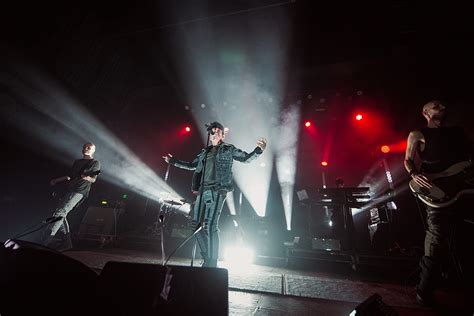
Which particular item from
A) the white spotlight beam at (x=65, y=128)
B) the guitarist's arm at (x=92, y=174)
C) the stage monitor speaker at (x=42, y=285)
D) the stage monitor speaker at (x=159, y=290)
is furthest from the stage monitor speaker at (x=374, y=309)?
the white spotlight beam at (x=65, y=128)

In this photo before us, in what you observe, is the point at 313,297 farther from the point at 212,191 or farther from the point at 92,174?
the point at 92,174

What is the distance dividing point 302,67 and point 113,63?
22.9 feet

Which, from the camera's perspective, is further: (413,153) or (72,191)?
(72,191)

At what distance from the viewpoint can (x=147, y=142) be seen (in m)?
9.77

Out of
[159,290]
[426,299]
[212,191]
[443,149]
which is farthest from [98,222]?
[443,149]

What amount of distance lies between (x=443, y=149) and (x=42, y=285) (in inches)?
145

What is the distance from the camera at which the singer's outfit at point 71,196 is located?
12.2ft

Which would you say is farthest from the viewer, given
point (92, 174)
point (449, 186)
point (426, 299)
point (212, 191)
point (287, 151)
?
point (287, 151)

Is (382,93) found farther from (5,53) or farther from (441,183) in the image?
(5,53)

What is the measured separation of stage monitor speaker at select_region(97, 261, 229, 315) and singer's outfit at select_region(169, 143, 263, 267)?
63.6 inches

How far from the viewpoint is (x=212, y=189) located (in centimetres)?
287

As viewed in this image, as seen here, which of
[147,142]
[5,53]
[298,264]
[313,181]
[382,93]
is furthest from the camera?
[313,181]

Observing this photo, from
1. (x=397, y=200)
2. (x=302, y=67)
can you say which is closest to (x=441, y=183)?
(x=397, y=200)

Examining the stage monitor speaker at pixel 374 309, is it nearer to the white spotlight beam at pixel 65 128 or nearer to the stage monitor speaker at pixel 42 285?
the stage monitor speaker at pixel 42 285
